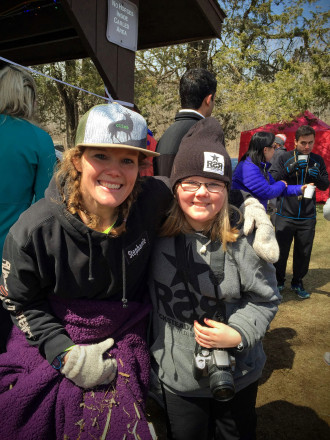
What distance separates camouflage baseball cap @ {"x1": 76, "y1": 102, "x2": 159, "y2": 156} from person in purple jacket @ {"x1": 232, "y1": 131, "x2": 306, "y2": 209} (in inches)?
94.7

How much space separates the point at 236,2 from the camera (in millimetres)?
12492

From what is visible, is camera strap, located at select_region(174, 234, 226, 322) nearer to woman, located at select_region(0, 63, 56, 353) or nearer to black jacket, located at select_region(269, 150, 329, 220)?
woman, located at select_region(0, 63, 56, 353)

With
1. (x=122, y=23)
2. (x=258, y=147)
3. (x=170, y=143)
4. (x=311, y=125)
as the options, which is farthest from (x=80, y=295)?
(x=311, y=125)

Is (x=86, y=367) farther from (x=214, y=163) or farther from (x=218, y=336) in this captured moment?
(x=214, y=163)

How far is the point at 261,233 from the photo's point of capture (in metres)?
1.42

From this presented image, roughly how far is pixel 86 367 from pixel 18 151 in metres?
1.24

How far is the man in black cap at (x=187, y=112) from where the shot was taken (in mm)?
2572

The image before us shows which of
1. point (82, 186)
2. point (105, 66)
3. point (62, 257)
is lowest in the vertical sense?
point (62, 257)

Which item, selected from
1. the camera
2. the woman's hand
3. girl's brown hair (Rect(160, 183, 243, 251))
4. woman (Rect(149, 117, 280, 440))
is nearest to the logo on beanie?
woman (Rect(149, 117, 280, 440))

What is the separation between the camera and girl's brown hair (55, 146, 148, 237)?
134 centimetres

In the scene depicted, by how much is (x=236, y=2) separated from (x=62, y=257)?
1427 centimetres

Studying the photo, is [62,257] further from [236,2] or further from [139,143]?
[236,2]

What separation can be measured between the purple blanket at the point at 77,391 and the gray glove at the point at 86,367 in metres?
0.06

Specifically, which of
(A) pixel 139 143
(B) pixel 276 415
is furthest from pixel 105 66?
(B) pixel 276 415
